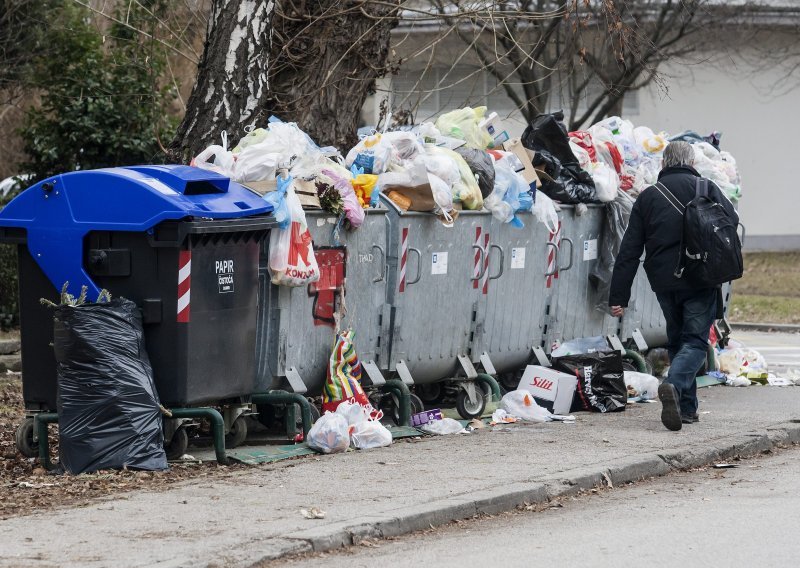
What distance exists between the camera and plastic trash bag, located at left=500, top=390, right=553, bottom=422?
9.52 metres

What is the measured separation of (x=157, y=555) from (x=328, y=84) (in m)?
5.89

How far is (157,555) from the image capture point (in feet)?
18.0

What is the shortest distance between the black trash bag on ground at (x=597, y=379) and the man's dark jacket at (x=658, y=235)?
2.17 feet

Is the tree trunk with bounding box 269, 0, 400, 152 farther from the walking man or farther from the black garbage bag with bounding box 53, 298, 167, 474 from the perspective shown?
the black garbage bag with bounding box 53, 298, 167, 474

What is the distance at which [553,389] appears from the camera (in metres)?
9.80

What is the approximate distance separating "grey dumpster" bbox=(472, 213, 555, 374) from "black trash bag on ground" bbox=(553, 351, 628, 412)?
41cm

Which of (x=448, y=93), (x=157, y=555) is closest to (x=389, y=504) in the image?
(x=157, y=555)

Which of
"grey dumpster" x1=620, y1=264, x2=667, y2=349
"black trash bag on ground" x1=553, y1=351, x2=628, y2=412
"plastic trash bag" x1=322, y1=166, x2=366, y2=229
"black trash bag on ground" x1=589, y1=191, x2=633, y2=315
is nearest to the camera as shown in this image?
"plastic trash bag" x1=322, y1=166, x2=366, y2=229

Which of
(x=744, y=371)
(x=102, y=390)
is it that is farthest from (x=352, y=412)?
(x=744, y=371)

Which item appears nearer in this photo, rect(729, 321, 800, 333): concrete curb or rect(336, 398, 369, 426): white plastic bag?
rect(336, 398, 369, 426): white plastic bag

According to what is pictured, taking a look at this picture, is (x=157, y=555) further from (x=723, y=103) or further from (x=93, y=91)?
(x=723, y=103)

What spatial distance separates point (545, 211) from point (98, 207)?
12.5 feet

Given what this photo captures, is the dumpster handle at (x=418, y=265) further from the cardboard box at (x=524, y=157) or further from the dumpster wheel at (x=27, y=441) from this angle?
the dumpster wheel at (x=27, y=441)

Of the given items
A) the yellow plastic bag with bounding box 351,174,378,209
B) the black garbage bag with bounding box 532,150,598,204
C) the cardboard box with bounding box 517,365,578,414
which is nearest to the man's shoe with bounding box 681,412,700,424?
the cardboard box with bounding box 517,365,578,414
